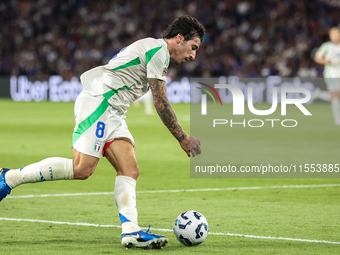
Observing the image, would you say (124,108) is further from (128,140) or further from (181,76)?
(181,76)

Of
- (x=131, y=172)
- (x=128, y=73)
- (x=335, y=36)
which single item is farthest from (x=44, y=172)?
(x=335, y=36)

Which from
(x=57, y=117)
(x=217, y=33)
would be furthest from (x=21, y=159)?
(x=217, y=33)

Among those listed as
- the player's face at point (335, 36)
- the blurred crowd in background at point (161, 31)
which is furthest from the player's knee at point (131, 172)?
the blurred crowd in background at point (161, 31)

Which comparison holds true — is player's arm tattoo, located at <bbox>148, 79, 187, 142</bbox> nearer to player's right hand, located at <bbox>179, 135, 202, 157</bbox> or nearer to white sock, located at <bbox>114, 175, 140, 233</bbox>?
Result: player's right hand, located at <bbox>179, 135, 202, 157</bbox>

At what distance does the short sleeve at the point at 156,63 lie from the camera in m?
4.47

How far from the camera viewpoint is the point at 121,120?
480 centimetres

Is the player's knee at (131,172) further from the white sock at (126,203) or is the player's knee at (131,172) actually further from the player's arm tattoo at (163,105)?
the player's arm tattoo at (163,105)

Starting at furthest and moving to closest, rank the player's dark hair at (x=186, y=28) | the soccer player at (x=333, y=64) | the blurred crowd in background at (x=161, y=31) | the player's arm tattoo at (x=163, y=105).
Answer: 1. the blurred crowd in background at (x=161, y=31)
2. the soccer player at (x=333, y=64)
3. the player's dark hair at (x=186, y=28)
4. the player's arm tattoo at (x=163, y=105)

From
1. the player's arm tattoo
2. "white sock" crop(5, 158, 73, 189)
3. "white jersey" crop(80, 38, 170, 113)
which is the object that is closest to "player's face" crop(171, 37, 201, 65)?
"white jersey" crop(80, 38, 170, 113)

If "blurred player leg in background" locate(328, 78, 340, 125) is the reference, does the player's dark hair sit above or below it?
above

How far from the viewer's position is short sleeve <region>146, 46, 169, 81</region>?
14.7 feet

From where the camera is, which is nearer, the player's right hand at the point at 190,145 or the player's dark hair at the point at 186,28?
the player's right hand at the point at 190,145

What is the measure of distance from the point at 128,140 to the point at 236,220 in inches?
55.9

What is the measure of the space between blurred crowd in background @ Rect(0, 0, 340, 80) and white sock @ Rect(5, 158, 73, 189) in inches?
910
